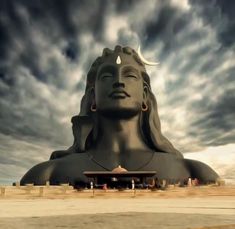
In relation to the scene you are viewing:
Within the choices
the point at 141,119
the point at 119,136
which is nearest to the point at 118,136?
the point at 119,136

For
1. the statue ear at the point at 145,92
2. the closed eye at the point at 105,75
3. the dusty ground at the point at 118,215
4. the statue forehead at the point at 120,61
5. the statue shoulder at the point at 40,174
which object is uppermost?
the statue forehead at the point at 120,61

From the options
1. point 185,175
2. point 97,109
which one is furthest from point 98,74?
point 185,175

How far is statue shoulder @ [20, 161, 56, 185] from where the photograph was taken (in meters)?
46.3

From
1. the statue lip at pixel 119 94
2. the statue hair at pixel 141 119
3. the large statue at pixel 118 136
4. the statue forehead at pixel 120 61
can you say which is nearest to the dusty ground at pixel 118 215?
the large statue at pixel 118 136

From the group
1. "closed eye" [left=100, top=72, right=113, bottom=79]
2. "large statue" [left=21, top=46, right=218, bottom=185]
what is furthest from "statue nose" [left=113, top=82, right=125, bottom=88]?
"closed eye" [left=100, top=72, right=113, bottom=79]

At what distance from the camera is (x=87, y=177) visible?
152 ft

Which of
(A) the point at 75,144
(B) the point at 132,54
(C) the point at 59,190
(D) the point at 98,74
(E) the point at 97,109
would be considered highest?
(B) the point at 132,54

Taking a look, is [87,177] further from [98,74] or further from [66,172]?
[98,74]

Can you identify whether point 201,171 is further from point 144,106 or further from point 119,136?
point 119,136

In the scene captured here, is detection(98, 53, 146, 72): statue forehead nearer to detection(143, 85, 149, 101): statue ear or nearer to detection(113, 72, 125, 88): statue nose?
detection(113, 72, 125, 88): statue nose

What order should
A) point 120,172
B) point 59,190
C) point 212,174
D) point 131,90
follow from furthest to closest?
point 212,174, point 131,90, point 120,172, point 59,190

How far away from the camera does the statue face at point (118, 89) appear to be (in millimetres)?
45875

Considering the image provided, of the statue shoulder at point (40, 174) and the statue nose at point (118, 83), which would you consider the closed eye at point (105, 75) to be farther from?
the statue shoulder at point (40, 174)

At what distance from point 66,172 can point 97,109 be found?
947 cm
